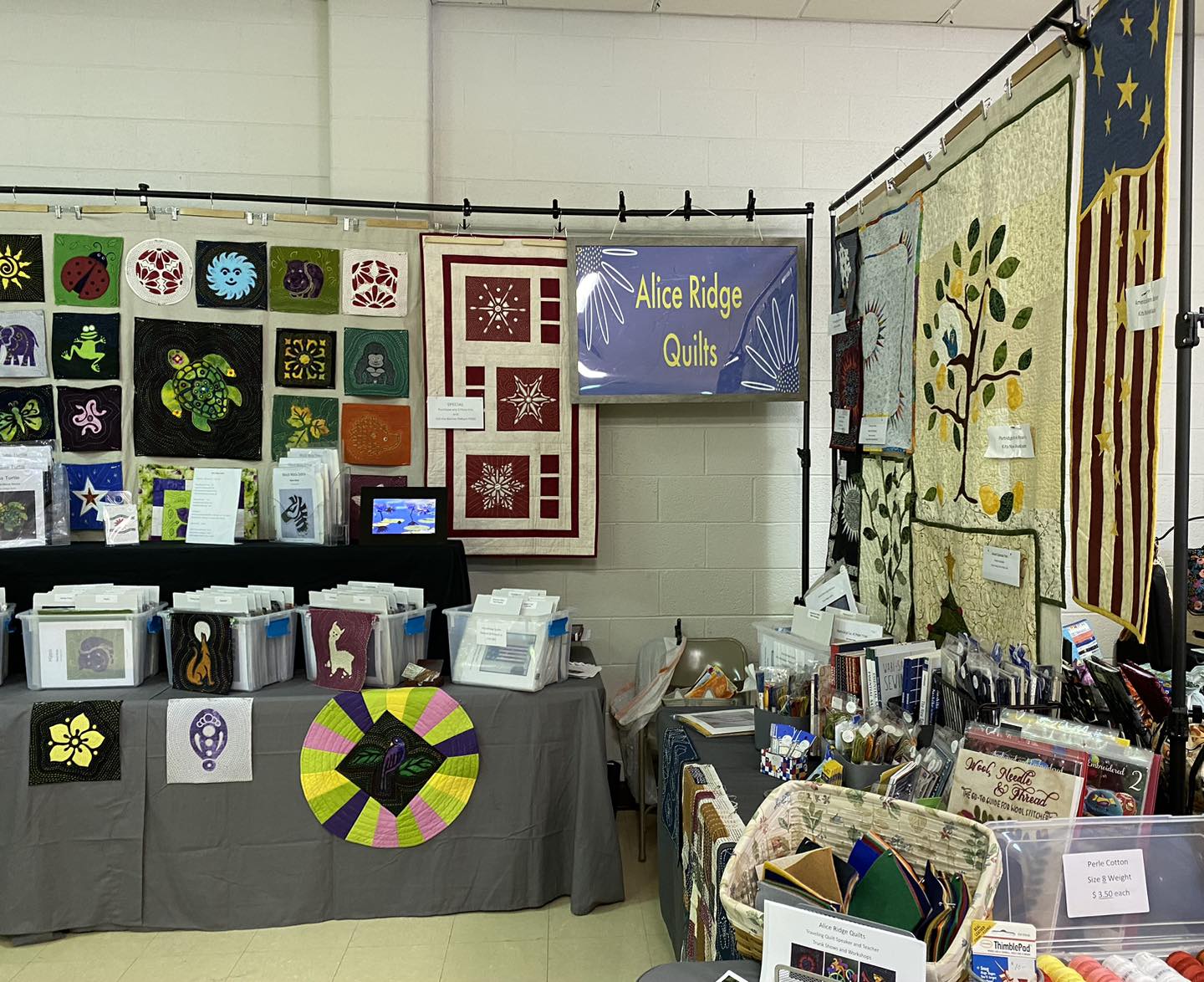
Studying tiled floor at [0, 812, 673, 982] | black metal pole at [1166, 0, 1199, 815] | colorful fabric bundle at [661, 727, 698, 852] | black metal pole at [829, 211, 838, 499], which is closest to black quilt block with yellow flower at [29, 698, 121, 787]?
tiled floor at [0, 812, 673, 982]

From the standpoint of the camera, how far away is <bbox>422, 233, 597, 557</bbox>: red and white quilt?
3.34 metres

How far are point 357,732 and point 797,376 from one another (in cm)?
197

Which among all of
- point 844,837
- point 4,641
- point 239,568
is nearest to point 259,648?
point 239,568

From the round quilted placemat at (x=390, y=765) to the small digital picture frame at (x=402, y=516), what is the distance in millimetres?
593

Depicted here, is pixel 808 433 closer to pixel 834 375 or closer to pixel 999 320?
pixel 834 375

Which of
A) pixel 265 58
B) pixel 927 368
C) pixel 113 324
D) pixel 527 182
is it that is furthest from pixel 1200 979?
pixel 265 58

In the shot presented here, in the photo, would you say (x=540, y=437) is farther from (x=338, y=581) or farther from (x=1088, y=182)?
(x=1088, y=182)

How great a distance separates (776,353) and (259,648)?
2046mm

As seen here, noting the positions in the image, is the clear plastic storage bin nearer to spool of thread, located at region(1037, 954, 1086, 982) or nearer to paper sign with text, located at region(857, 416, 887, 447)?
paper sign with text, located at region(857, 416, 887, 447)

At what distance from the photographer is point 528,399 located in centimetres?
340

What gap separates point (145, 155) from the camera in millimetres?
3371

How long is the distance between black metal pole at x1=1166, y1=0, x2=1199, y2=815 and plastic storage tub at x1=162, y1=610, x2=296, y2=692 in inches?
89.2

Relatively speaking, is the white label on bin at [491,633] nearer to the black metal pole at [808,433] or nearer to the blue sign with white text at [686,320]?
the blue sign with white text at [686,320]

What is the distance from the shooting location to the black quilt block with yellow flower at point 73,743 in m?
2.53
